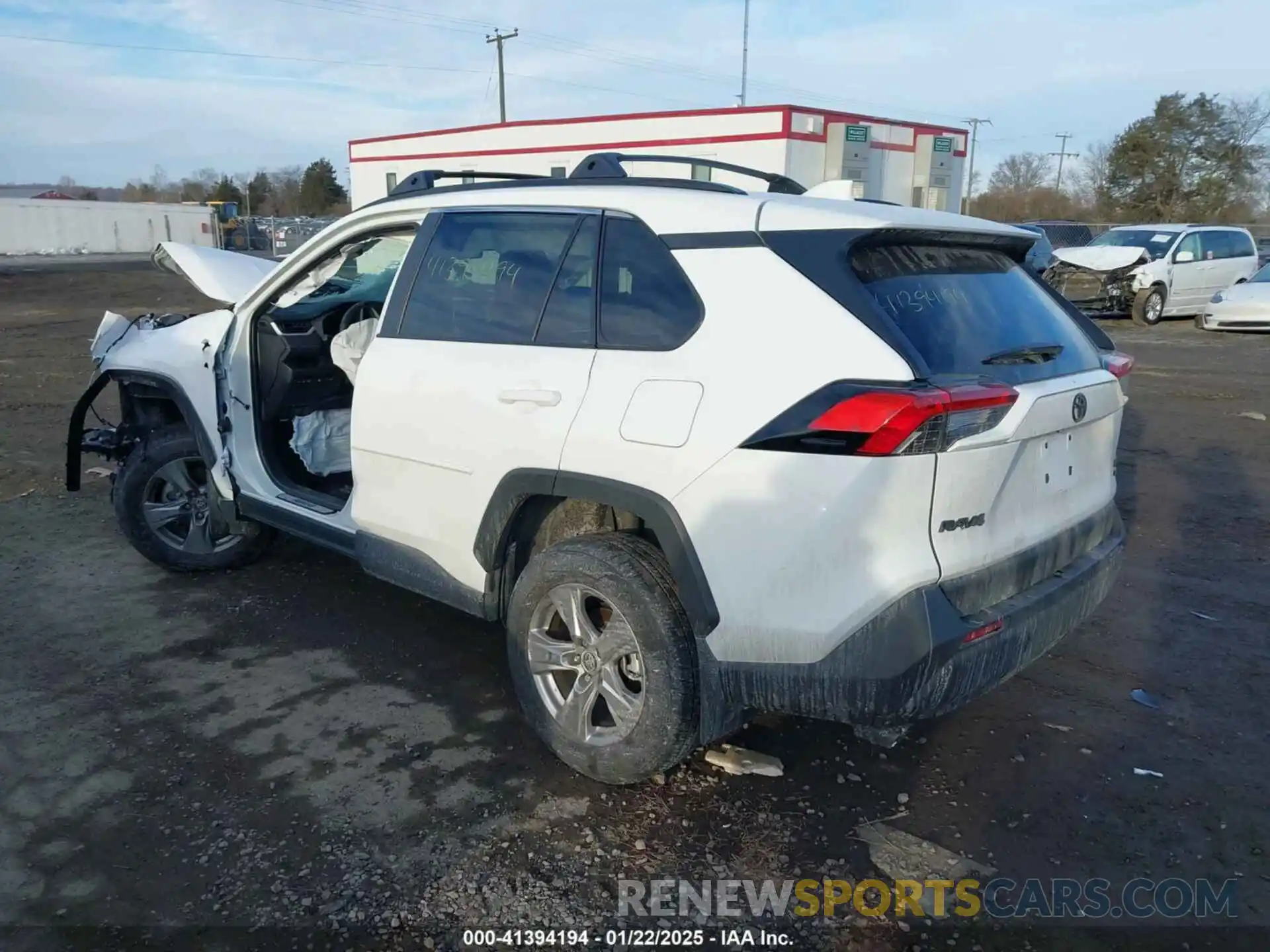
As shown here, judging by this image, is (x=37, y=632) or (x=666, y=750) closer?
(x=666, y=750)

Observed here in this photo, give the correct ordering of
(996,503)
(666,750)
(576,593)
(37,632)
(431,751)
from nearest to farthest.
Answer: (996,503) → (666,750) → (576,593) → (431,751) → (37,632)

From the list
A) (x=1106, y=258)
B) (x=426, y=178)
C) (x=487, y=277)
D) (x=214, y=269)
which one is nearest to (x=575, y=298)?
(x=487, y=277)

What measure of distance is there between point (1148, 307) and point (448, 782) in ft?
59.9

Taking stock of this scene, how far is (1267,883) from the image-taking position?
2.92m

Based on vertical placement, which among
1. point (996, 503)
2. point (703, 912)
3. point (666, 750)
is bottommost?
point (703, 912)

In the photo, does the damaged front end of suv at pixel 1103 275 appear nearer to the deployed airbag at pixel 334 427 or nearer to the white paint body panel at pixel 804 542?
the deployed airbag at pixel 334 427

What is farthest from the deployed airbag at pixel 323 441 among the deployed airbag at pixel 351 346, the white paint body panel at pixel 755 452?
the white paint body panel at pixel 755 452

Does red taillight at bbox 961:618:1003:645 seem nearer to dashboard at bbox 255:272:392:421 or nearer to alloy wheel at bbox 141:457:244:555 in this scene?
dashboard at bbox 255:272:392:421

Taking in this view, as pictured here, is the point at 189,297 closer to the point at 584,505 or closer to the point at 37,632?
the point at 37,632

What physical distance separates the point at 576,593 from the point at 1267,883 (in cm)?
225

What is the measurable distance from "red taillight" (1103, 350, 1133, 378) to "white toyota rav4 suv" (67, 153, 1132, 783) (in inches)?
1.3

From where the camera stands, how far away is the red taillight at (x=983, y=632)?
275 centimetres

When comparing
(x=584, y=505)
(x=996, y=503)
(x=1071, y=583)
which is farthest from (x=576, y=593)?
(x=1071, y=583)

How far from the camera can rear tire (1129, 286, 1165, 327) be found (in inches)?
707
